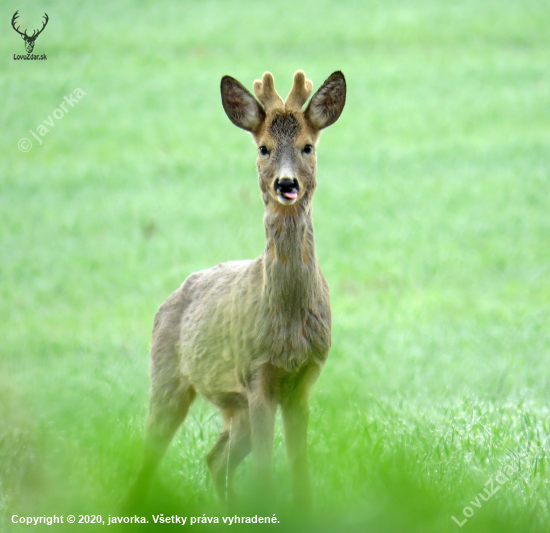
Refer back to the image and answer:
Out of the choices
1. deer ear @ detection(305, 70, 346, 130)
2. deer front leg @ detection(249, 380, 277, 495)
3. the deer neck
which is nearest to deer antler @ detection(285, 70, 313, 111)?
deer ear @ detection(305, 70, 346, 130)

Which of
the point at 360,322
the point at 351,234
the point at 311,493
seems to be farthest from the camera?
the point at 351,234

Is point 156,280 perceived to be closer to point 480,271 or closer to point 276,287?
point 480,271

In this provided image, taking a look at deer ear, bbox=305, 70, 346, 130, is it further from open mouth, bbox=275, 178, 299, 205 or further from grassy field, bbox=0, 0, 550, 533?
grassy field, bbox=0, 0, 550, 533

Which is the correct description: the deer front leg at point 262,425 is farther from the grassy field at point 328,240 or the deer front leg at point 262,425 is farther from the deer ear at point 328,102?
the deer ear at point 328,102

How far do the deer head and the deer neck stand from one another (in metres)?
0.04

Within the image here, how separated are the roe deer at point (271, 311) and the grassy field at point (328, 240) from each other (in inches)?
14.4

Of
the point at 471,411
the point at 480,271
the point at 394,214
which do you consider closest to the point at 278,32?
the point at 394,214

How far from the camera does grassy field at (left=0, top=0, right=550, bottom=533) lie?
137cm

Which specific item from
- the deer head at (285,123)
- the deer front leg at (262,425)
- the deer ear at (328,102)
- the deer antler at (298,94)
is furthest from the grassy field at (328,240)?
the deer antler at (298,94)

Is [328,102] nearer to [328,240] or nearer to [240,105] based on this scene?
[240,105]

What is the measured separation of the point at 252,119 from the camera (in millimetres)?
4051

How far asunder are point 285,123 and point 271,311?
37.9 inches

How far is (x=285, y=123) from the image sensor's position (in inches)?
155

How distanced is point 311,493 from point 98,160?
16788 mm
